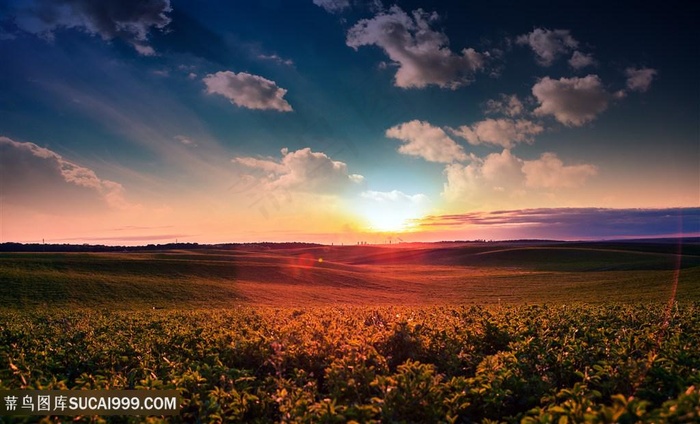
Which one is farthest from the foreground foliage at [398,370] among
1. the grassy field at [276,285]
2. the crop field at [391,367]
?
the grassy field at [276,285]

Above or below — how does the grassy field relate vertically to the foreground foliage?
below

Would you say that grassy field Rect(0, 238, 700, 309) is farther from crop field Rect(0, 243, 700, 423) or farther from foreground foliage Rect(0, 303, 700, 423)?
foreground foliage Rect(0, 303, 700, 423)

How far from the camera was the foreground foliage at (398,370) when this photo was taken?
600cm

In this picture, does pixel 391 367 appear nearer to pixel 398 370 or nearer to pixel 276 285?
pixel 398 370

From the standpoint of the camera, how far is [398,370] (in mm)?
8688

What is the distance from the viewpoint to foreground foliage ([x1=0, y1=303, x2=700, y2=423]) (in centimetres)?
600

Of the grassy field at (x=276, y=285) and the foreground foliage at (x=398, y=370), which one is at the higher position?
the foreground foliage at (x=398, y=370)

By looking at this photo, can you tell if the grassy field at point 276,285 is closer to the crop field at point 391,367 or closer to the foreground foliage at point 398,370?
the crop field at point 391,367

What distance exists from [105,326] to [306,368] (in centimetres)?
1156

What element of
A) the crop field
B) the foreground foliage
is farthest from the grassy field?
the foreground foliage

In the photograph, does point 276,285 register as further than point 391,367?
Yes

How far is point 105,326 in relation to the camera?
16.5 meters

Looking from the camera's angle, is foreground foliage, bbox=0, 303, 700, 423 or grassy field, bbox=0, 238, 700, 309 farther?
grassy field, bbox=0, 238, 700, 309

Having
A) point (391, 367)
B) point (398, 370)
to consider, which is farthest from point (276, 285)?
point (398, 370)
